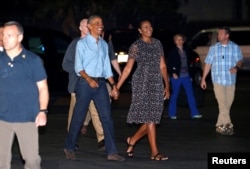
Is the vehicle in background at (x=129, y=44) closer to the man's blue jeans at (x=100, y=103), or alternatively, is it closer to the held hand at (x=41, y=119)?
the man's blue jeans at (x=100, y=103)

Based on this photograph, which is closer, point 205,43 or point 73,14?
point 205,43

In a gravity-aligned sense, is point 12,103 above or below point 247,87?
above

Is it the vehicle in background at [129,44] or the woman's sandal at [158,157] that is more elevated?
the vehicle in background at [129,44]

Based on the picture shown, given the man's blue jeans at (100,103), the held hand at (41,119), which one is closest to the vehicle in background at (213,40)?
the man's blue jeans at (100,103)

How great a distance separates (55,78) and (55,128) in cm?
785

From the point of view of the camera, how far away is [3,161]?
9.97 metres

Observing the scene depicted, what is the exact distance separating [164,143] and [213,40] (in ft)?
57.1

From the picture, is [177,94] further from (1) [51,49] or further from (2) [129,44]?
(2) [129,44]

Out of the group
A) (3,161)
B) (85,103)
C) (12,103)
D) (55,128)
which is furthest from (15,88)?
(55,128)

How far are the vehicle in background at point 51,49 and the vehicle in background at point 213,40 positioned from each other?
749 centimetres

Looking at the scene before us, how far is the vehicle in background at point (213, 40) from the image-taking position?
3216 cm

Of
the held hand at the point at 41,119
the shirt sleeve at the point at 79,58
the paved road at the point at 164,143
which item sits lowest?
the paved road at the point at 164,143

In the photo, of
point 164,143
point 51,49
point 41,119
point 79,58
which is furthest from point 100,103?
point 51,49

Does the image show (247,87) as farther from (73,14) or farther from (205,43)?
(73,14)
